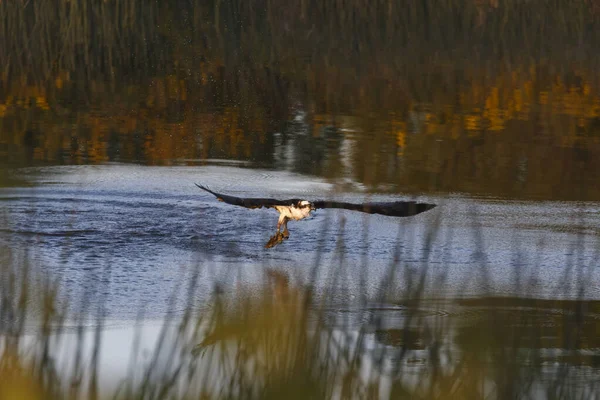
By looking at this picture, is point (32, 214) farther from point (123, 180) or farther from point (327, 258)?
point (327, 258)

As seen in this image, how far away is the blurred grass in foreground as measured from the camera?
13.3ft

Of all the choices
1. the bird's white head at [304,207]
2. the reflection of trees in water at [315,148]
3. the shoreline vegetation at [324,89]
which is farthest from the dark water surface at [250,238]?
the shoreline vegetation at [324,89]

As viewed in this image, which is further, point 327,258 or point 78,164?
point 78,164

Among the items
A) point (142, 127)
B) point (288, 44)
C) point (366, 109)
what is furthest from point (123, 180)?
point (288, 44)

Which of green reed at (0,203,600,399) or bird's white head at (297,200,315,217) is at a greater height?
bird's white head at (297,200,315,217)

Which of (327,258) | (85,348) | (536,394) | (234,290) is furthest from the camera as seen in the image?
(327,258)

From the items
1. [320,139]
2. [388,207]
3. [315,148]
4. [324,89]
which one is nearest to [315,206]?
[388,207]

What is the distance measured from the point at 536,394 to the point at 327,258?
9.59 feet

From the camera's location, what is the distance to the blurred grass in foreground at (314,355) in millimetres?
4066

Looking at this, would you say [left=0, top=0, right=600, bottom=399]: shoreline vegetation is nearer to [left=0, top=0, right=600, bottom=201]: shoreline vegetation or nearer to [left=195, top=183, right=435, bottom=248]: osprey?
[left=0, top=0, right=600, bottom=201]: shoreline vegetation

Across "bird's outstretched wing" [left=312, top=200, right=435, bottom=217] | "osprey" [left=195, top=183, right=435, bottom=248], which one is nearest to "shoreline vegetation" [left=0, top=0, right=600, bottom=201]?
"osprey" [left=195, top=183, right=435, bottom=248]

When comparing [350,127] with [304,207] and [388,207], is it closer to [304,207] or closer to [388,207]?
[304,207]

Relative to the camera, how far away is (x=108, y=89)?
13.8m

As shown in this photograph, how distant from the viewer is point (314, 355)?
4.34m
